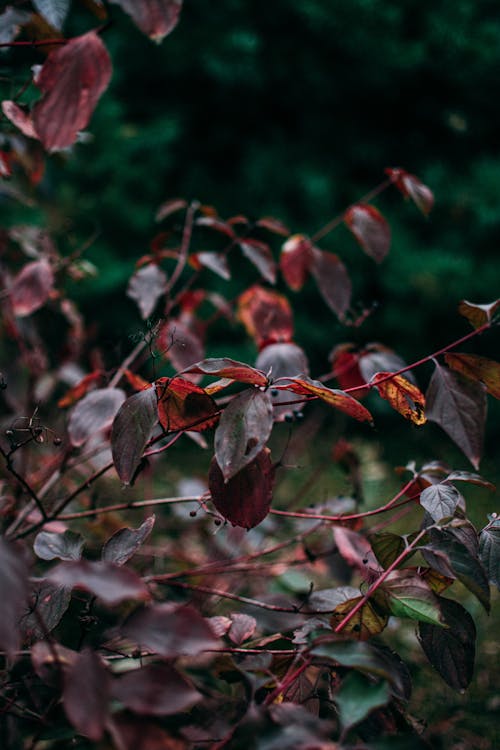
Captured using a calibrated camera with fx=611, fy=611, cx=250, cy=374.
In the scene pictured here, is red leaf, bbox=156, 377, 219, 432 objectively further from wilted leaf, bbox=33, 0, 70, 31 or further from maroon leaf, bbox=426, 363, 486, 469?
wilted leaf, bbox=33, 0, 70, 31

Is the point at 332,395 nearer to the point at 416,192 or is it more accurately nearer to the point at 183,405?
the point at 183,405

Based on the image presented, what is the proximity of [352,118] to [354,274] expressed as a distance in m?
1.41

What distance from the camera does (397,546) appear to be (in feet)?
2.58

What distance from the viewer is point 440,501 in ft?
2.36

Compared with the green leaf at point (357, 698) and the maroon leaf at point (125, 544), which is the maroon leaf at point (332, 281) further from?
the green leaf at point (357, 698)

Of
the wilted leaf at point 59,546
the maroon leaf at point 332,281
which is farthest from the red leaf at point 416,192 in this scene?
the wilted leaf at point 59,546

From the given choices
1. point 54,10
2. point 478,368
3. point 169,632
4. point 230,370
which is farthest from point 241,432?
point 54,10

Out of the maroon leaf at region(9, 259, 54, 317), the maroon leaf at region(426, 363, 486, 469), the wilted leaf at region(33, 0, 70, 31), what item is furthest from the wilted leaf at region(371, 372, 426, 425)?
the maroon leaf at region(9, 259, 54, 317)

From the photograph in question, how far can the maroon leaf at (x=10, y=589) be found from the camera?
0.44m

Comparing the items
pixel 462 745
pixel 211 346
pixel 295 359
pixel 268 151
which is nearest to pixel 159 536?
pixel 462 745

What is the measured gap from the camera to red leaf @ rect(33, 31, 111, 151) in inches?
28.2

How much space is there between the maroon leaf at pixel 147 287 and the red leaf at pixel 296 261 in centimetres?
26

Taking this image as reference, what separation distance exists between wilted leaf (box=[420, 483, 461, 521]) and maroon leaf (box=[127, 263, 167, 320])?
2.15ft

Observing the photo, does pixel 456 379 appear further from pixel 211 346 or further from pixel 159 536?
pixel 211 346
